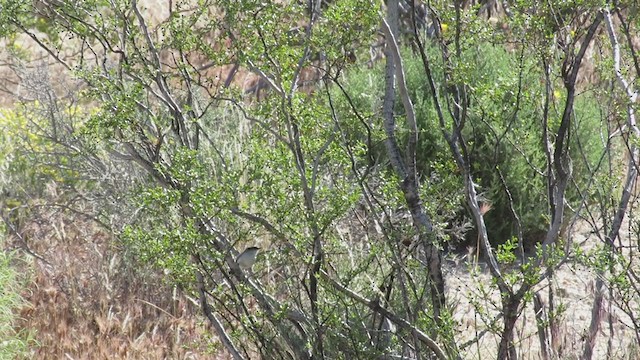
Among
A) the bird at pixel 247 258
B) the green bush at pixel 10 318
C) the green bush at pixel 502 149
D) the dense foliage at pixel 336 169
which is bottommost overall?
the green bush at pixel 10 318

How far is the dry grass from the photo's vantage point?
5.26 meters

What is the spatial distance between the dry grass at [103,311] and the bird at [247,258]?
1.41 meters

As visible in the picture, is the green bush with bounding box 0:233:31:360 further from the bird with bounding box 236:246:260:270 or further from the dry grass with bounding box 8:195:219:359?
the bird with bounding box 236:246:260:270

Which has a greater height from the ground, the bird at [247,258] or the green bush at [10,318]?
the bird at [247,258]

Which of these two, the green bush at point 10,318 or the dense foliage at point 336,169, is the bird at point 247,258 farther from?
the green bush at point 10,318

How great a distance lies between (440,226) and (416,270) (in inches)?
23.8

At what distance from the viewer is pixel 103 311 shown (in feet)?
18.1

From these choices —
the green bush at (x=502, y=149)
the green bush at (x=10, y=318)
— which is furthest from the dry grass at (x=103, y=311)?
the green bush at (x=502, y=149)

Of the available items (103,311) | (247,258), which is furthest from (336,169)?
(103,311)

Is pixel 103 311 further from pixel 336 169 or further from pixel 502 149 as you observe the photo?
pixel 502 149

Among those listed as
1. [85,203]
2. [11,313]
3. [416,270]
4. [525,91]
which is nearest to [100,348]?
[11,313]

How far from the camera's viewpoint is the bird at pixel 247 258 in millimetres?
3736

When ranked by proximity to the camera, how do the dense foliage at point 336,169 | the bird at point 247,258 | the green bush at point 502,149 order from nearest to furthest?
the dense foliage at point 336,169, the bird at point 247,258, the green bush at point 502,149

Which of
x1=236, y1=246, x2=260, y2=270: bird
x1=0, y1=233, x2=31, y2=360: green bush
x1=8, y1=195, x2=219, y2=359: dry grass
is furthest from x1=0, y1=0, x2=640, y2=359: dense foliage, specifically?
x1=0, y1=233, x2=31, y2=360: green bush
